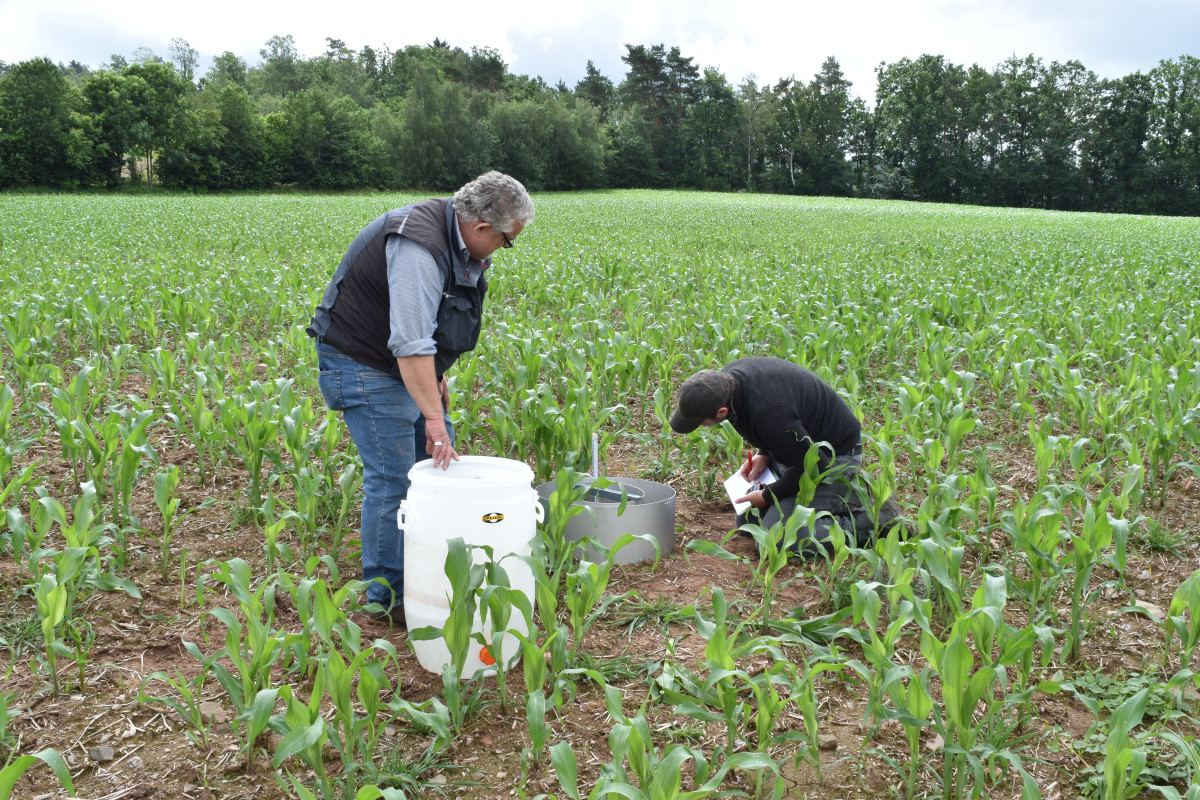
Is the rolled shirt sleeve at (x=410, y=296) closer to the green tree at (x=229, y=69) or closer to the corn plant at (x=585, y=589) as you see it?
the corn plant at (x=585, y=589)

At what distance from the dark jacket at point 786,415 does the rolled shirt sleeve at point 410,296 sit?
4.93 feet

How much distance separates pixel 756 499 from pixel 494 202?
188cm

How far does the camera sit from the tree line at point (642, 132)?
46219 millimetres

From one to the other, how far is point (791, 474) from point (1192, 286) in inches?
393

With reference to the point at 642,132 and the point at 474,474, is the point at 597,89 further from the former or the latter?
the point at 474,474

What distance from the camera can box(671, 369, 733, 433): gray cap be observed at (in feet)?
11.3

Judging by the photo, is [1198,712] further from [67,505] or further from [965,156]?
[965,156]

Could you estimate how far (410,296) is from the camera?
266 centimetres

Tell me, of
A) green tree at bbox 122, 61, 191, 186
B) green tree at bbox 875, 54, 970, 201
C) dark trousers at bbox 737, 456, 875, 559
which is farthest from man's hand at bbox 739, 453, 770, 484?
green tree at bbox 875, 54, 970, 201

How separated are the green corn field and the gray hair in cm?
109

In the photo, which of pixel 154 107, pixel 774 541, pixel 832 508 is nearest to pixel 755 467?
pixel 832 508

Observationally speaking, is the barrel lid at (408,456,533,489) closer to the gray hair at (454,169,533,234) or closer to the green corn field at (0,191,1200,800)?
the green corn field at (0,191,1200,800)

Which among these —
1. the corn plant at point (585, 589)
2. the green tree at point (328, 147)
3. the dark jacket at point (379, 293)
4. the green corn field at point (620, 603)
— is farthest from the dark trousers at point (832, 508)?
the green tree at point (328, 147)

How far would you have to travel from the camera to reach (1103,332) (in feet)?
23.3
